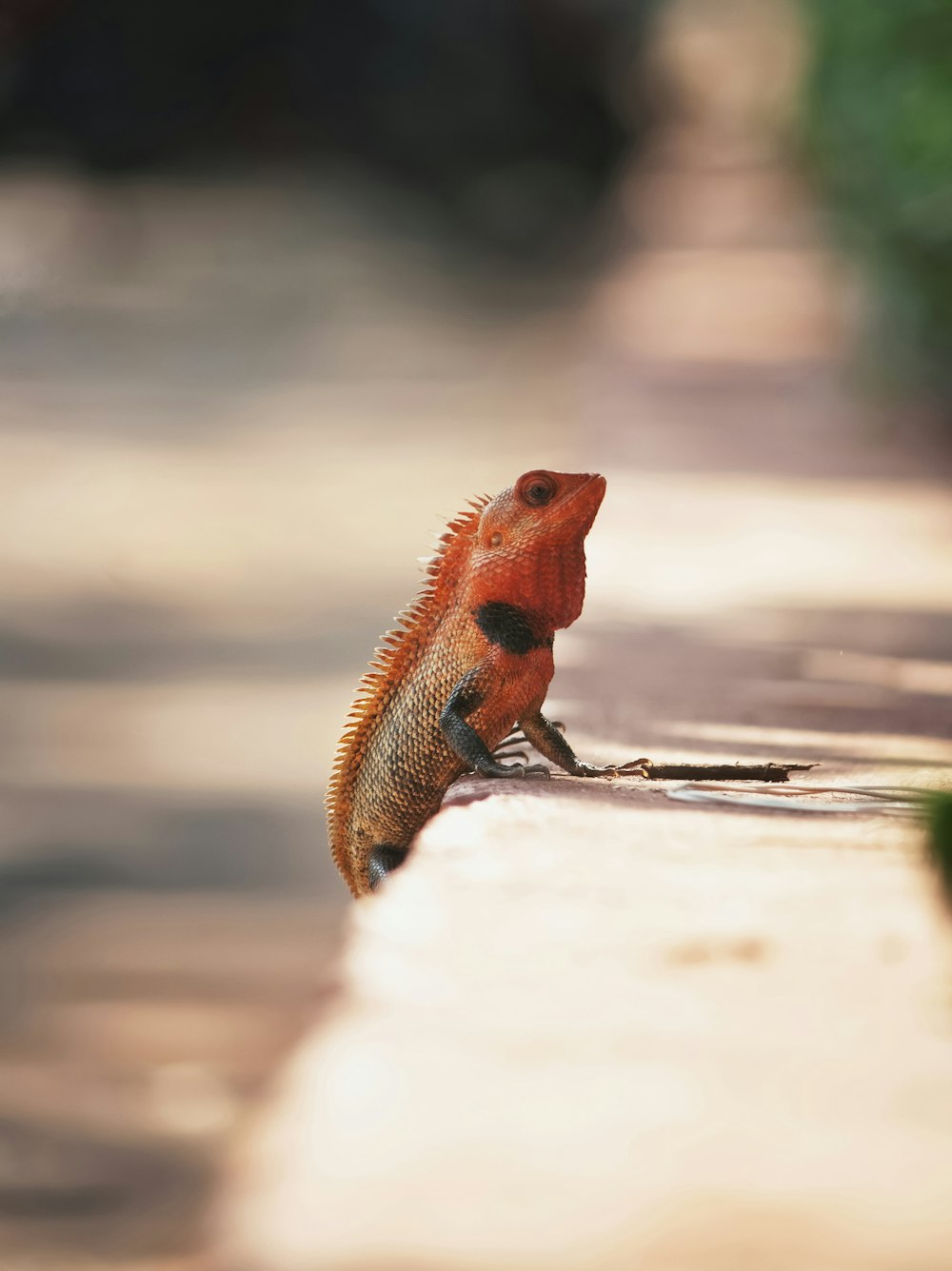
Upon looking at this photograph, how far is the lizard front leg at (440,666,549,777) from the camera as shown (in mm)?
3674

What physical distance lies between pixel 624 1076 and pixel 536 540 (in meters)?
1.55

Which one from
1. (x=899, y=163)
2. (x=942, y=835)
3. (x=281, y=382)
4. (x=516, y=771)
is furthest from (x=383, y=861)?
(x=281, y=382)

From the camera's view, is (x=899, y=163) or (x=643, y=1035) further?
(x=899, y=163)

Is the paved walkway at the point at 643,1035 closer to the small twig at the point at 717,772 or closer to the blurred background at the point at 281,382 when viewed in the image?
the small twig at the point at 717,772

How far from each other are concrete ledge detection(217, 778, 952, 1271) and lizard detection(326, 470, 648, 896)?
0.56 metres

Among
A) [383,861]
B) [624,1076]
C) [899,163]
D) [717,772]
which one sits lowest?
[624,1076]

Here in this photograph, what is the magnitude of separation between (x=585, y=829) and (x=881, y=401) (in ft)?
32.1

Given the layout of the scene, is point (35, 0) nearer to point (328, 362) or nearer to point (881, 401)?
point (328, 362)

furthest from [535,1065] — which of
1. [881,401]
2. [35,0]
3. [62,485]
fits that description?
[35,0]

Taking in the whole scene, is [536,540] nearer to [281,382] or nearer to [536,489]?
[536,489]

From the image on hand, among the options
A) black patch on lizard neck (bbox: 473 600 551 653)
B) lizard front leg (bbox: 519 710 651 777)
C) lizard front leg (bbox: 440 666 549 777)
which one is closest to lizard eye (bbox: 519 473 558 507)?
black patch on lizard neck (bbox: 473 600 551 653)

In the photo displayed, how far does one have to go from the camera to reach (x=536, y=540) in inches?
147

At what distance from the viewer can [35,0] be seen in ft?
71.8

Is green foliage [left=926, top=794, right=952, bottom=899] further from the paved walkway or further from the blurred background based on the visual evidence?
the blurred background
